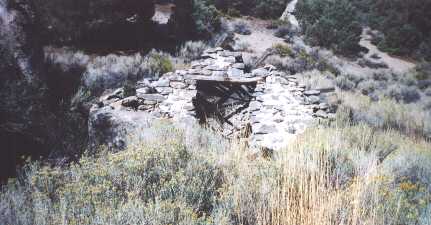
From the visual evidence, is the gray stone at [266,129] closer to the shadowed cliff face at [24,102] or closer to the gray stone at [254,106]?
the gray stone at [254,106]

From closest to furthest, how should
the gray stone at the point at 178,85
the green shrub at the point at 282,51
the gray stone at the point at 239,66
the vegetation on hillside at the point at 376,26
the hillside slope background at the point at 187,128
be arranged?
the hillside slope background at the point at 187,128 < the gray stone at the point at 178,85 < the gray stone at the point at 239,66 < the green shrub at the point at 282,51 < the vegetation on hillside at the point at 376,26

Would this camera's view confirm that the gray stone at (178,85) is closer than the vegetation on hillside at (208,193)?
No

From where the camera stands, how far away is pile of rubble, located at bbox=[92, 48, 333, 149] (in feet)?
24.9

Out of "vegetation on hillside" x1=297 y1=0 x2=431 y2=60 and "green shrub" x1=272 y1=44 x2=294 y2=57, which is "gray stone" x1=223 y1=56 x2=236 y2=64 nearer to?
"green shrub" x1=272 y1=44 x2=294 y2=57

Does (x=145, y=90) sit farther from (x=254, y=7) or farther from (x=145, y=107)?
(x=254, y=7)

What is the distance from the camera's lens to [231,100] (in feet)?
31.8

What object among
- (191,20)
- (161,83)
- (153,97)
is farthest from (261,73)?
(191,20)

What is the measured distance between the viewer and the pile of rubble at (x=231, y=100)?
24.9 ft

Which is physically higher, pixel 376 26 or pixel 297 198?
pixel 376 26

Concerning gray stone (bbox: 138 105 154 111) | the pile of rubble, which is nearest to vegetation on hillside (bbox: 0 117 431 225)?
the pile of rubble

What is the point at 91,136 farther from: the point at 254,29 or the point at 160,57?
the point at 254,29

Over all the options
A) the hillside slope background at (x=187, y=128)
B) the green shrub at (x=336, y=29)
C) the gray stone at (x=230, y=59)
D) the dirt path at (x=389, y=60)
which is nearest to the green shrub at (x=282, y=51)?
the hillside slope background at (x=187, y=128)

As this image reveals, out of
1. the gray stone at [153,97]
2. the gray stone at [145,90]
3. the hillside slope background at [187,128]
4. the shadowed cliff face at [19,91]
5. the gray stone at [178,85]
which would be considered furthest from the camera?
the gray stone at [178,85]

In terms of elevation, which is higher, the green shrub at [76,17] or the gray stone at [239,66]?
the green shrub at [76,17]
